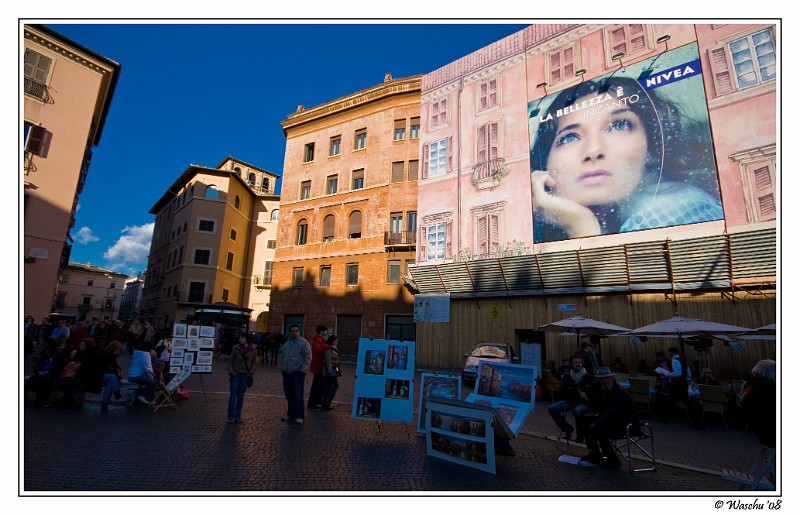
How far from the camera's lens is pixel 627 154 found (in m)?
16.2

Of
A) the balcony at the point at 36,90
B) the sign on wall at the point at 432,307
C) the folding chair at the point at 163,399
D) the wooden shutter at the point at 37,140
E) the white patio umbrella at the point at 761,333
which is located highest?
the balcony at the point at 36,90

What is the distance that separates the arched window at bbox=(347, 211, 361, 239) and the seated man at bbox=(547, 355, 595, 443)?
2006cm

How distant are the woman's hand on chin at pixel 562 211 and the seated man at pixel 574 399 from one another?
10.6 m

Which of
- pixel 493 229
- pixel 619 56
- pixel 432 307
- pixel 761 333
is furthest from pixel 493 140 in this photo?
pixel 761 333

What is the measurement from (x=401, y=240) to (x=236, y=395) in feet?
56.7

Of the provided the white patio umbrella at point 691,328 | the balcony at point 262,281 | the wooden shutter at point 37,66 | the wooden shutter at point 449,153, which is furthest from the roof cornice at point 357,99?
the white patio umbrella at point 691,328

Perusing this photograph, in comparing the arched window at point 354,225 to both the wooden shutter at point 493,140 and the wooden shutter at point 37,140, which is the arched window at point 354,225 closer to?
the wooden shutter at point 493,140

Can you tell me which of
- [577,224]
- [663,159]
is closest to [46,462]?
[577,224]

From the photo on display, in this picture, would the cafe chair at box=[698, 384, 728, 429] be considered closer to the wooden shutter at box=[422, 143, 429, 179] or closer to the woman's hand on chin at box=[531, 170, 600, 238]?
the woman's hand on chin at box=[531, 170, 600, 238]

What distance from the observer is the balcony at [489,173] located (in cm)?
2008

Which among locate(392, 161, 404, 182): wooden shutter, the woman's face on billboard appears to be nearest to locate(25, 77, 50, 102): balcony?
locate(392, 161, 404, 182): wooden shutter

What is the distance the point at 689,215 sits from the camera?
48.6 ft

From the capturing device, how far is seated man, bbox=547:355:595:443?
6.93 meters

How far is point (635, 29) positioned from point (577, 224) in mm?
8121
